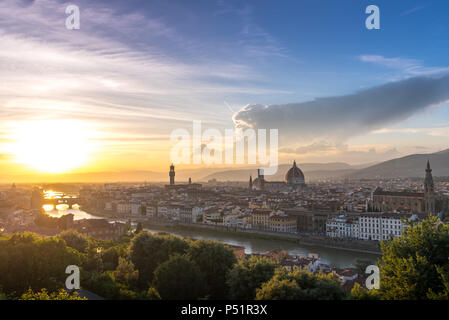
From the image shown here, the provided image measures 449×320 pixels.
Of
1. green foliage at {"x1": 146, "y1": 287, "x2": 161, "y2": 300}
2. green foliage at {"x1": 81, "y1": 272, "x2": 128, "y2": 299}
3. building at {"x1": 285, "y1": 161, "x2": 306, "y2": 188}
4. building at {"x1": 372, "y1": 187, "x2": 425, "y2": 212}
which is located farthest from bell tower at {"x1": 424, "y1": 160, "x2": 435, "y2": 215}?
building at {"x1": 285, "y1": 161, "x2": 306, "y2": 188}

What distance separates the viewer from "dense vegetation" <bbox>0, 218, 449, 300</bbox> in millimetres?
5449

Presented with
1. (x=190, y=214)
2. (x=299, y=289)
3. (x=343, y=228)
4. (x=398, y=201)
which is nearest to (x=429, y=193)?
(x=398, y=201)

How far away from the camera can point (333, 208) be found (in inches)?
1081

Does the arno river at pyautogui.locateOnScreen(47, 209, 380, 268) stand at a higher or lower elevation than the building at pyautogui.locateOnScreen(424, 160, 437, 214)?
lower

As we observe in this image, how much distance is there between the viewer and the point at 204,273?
737cm

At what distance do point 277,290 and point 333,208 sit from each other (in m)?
23.2

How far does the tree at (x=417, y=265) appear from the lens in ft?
17.7

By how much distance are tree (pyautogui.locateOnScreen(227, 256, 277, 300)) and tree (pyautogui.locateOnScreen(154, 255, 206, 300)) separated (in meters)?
0.58

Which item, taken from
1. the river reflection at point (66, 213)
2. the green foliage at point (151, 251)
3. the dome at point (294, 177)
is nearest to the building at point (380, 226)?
the green foliage at point (151, 251)

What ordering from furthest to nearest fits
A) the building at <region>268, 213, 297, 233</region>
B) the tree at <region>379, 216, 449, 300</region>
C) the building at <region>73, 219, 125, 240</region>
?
the building at <region>268, 213, 297, 233</region>, the building at <region>73, 219, 125, 240</region>, the tree at <region>379, 216, 449, 300</region>

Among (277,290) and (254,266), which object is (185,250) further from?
(277,290)

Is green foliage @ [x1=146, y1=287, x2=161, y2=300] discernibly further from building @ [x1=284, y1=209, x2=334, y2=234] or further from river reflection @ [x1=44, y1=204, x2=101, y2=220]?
river reflection @ [x1=44, y1=204, x2=101, y2=220]
